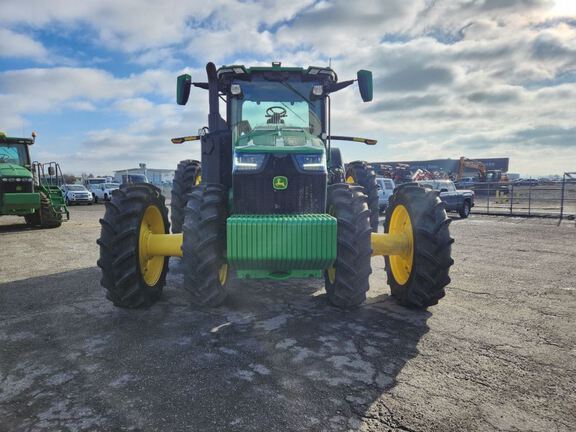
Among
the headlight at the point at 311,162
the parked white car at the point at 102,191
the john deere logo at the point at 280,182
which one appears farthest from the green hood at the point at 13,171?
the parked white car at the point at 102,191

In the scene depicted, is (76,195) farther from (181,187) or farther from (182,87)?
(182,87)

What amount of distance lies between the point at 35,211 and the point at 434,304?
45.4ft

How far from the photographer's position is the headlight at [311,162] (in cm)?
464

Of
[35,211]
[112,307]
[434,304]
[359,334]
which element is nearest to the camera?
[359,334]

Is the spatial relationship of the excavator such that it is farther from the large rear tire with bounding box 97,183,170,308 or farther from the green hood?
the large rear tire with bounding box 97,183,170,308

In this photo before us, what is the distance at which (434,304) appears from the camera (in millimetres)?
4586

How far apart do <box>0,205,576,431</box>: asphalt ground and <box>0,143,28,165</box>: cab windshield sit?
31.7 feet

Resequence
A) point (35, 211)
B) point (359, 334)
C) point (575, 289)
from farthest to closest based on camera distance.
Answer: point (35, 211) < point (575, 289) < point (359, 334)

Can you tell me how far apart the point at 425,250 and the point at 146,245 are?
3389 millimetres

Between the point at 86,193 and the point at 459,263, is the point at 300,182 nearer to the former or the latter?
the point at 459,263

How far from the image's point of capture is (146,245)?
493 centimetres

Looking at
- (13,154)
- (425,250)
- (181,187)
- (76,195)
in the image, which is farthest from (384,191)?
(76,195)

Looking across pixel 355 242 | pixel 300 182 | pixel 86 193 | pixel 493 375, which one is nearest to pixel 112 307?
pixel 300 182

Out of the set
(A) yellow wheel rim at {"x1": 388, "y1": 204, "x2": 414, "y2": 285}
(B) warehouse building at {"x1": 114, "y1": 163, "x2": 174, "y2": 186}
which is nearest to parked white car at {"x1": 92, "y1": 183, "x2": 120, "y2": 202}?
(B) warehouse building at {"x1": 114, "y1": 163, "x2": 174, "y2": 186}
